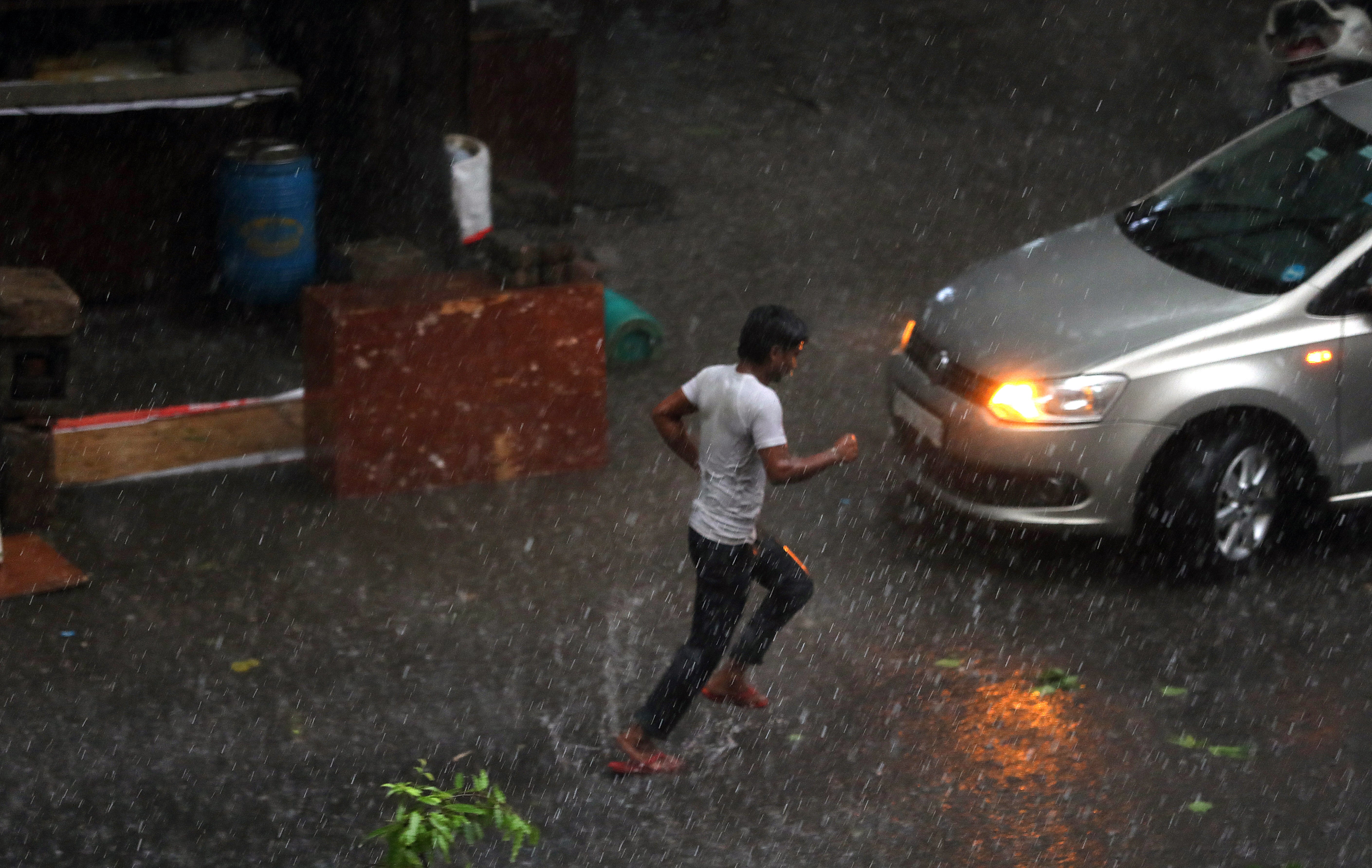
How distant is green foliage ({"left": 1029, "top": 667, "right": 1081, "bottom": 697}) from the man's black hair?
6.52ft

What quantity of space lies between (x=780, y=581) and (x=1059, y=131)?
9.91 m

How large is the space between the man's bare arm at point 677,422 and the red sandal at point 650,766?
1032mm

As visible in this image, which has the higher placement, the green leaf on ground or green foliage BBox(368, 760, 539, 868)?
green foliage BBox(368, 760, 539, 868)

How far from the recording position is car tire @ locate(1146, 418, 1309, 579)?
279 inches

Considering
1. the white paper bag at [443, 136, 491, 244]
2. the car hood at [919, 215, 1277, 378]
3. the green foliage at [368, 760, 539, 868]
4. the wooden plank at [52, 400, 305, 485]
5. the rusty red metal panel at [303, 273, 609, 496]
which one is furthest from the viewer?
the white paper bag at [443, 136, 491, 244]

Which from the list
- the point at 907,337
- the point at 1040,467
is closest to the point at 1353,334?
the point at 1040,467

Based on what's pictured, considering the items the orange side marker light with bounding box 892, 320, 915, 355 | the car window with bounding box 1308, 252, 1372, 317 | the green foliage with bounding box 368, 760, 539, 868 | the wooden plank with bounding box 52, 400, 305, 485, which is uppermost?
the green foliage with bounding box 368, 760, 539, 868

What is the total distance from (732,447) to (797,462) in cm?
24

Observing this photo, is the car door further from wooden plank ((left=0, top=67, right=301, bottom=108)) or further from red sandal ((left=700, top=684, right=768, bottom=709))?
wooden plank ((left=0, top=67, right=301, bottom=108))

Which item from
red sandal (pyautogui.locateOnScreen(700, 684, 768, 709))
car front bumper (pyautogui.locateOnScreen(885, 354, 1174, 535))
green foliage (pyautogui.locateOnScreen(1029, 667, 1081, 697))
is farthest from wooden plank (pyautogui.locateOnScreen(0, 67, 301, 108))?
green foliage (pyautogui.locateOnScreen(1029, 667, 1081, 697))

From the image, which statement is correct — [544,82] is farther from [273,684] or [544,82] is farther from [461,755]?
[461,755]

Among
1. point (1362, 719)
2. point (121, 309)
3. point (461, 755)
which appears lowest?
point (121, 309)

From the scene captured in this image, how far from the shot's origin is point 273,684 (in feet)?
21.2

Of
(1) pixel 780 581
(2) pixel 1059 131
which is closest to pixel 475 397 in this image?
(1) pixel 780 581
